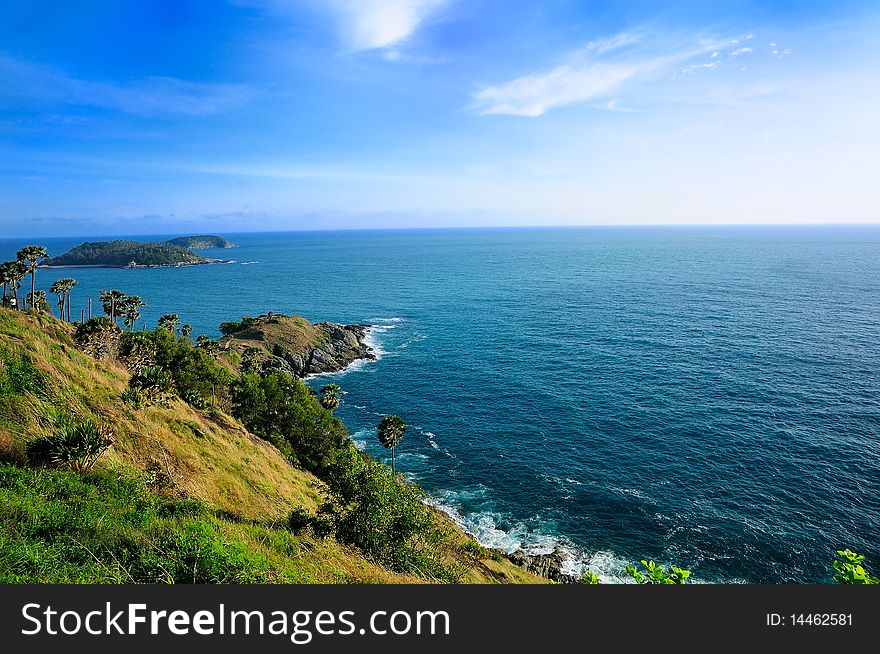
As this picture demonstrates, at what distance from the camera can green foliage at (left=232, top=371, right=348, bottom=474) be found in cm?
6150

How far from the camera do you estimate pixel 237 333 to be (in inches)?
4459

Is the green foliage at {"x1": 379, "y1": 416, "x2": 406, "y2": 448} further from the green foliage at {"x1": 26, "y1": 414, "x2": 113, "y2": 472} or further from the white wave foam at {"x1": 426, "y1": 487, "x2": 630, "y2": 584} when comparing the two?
the green foliage at {"x1": 26, "y1": 414, "x2": 113, "y2": 472}

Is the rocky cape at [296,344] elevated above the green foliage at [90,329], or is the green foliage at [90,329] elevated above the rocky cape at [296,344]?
the green foliage at [90,329]

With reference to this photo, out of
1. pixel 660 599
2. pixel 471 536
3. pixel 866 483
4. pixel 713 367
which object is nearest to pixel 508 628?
pixel 660 599

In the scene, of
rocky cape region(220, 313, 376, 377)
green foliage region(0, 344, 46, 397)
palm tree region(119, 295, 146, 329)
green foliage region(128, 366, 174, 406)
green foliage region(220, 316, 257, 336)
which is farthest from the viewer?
green foliage region(220, 316, 257, 336)

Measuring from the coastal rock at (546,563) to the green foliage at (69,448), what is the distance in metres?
37.3

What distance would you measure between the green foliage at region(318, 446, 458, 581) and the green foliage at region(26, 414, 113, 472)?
11731 mm

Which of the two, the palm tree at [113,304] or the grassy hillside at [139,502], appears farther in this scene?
the palm tree at [113,304]

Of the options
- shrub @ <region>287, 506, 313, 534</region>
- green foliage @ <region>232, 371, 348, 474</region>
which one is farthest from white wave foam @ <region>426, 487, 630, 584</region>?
shrub @ <region>287, 506, 313, 534</region>

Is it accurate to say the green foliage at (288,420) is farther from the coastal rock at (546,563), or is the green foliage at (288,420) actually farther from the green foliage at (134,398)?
the coastal rock at (546,563)

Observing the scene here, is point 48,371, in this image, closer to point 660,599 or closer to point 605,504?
point 660,599

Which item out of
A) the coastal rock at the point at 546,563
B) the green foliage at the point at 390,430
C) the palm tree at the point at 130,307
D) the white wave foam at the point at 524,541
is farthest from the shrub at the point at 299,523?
the palm tree at the point at 130,307

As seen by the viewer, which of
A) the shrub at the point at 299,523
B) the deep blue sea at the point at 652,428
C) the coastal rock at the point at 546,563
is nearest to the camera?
the shrub at the point at 299,523

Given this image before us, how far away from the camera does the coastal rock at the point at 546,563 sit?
43844mm
